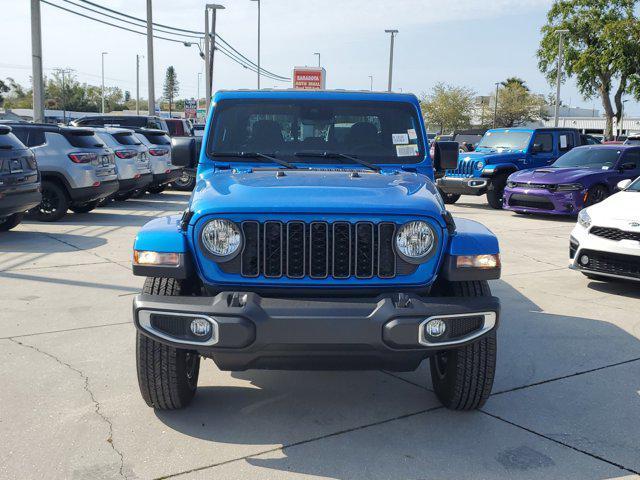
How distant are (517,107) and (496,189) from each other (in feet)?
200

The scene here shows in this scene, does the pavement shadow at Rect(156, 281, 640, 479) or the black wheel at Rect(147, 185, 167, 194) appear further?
the black wheel at Rect(147, 185, 167, 194)

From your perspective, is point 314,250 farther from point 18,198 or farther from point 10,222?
point 10,222

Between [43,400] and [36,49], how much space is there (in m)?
16.8

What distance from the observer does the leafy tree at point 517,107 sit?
73.3 meters

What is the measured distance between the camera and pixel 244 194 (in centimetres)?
370

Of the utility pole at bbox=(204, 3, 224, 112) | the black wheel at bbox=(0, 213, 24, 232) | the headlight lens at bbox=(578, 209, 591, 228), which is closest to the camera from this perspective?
the headlight lens at bbox=(578, 209, 591, 228)

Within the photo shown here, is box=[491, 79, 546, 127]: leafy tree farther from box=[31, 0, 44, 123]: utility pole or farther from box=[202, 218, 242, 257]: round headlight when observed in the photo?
box=[202, 218, 242, 257]: round headlight

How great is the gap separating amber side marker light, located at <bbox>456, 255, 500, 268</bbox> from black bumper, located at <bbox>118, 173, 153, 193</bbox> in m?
11.5

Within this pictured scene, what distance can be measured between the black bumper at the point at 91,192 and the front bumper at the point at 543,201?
7983 millimetres

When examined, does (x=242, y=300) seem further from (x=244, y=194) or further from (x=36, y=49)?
(x=36, y=49)

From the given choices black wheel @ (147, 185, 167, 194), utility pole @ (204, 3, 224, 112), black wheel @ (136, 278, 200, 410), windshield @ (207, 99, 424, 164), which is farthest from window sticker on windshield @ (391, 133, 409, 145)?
utility pole @ (204, 3, 224, 112)

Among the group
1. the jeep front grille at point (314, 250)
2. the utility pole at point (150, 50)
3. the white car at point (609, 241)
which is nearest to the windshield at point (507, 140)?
the white car at point (609, 241)

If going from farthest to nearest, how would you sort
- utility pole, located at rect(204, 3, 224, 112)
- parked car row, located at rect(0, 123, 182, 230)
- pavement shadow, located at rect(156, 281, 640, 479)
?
utility pole, located at rect(204, 3, 224, 112) → parked car row, located at rect(0, 123, 182, 230) → pavement shadow, located at rect(156, 281, 640, 479)

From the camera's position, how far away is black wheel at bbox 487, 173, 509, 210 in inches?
631
